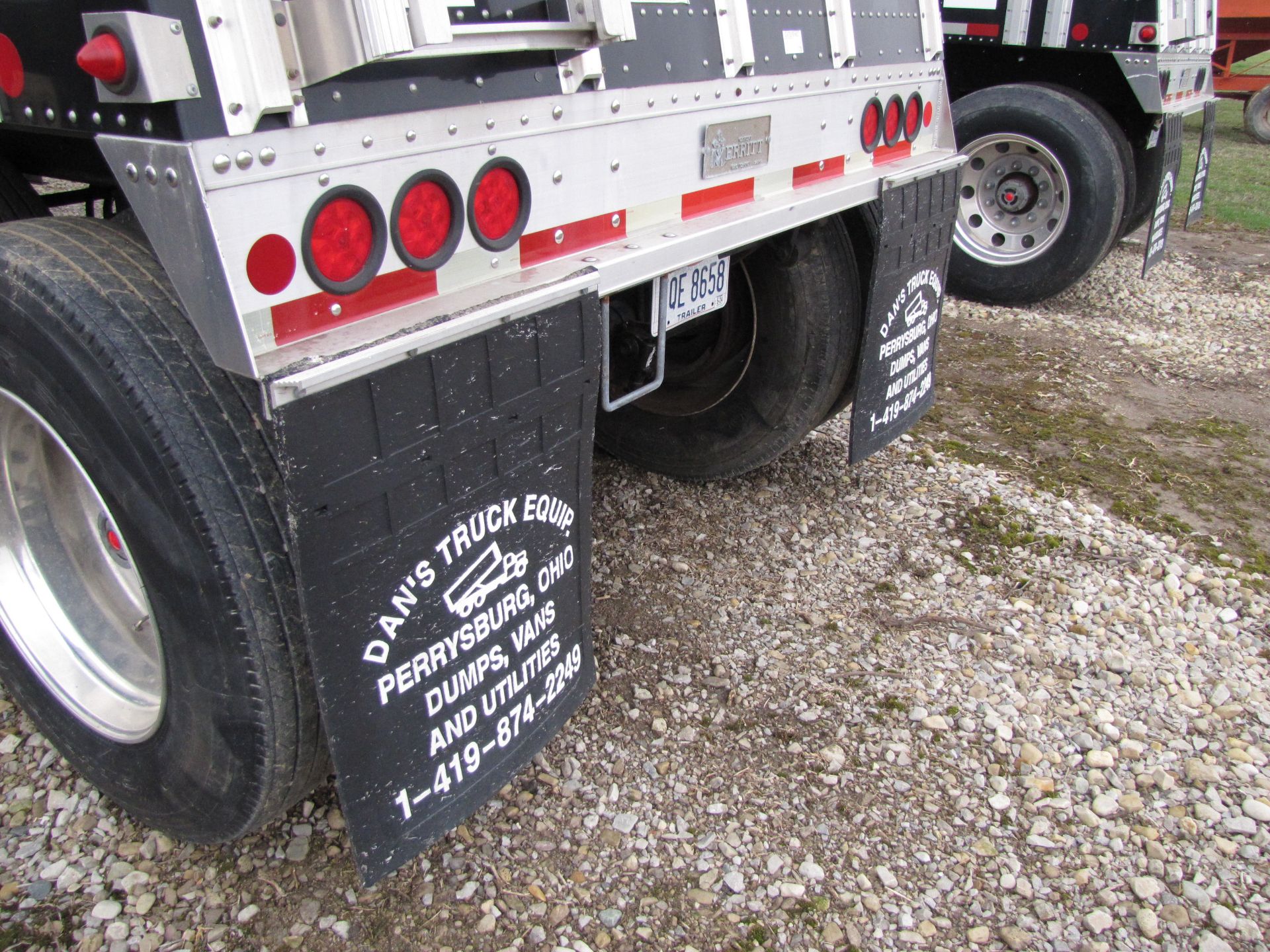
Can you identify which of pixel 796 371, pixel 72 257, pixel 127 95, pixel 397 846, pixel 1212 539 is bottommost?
pixel 1212 539

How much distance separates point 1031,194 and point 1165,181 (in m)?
0.70

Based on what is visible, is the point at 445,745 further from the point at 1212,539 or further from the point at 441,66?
the point at 1212,539

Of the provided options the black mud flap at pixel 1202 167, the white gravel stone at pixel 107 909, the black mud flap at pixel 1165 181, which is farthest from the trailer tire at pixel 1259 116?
the white gravel stone at pixel 107 909

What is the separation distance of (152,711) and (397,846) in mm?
614

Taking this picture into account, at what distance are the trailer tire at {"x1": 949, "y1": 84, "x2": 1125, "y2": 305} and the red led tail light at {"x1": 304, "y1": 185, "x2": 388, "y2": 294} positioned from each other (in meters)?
4.57

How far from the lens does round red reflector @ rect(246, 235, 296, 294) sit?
1.27 m

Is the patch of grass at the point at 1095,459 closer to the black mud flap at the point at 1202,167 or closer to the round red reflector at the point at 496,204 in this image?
the round red reflector at the point at 496,204

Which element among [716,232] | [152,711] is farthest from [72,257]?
[716,232]

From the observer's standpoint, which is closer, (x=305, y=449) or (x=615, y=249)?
(x=305, y=449)

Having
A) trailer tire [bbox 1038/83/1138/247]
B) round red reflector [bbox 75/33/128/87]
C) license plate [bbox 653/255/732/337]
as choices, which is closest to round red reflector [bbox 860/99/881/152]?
license plate [bbox 653/255/732/337]

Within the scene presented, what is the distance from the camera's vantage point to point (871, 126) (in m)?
2.68

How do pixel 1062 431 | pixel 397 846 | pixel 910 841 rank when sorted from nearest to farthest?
1. pixel 397 846
2. pixel 910 841
3. pixel 1062 431

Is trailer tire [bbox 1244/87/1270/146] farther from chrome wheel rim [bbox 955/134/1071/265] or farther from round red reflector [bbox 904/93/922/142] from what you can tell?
round red reflector [bbox 904/93/922/142]

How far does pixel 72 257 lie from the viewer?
1453 millimetres
